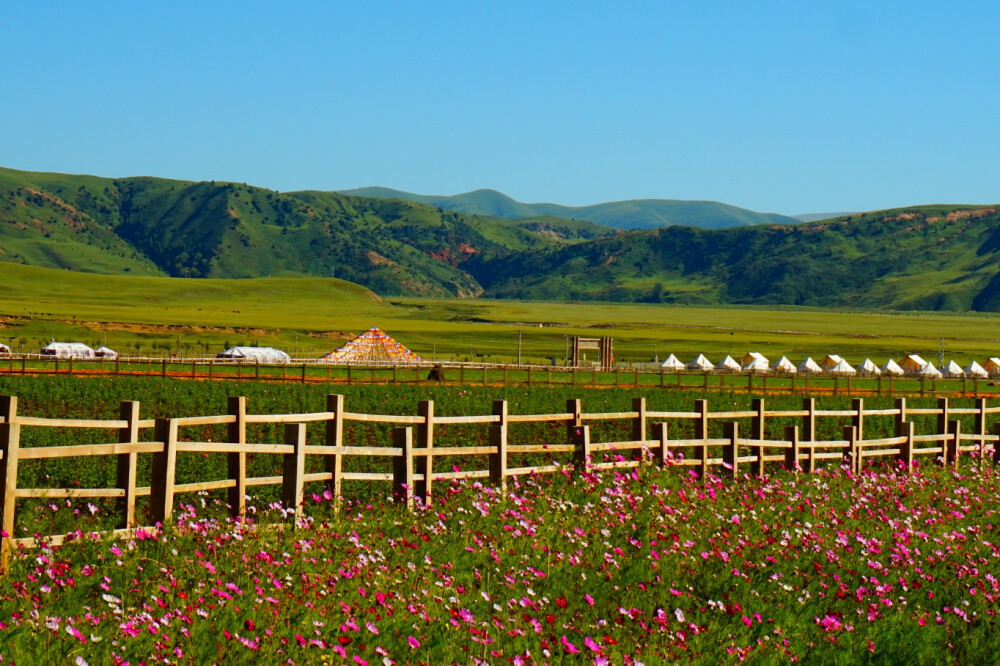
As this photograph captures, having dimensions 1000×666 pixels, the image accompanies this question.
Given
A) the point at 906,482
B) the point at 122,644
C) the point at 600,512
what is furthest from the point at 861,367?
the point at 122,644

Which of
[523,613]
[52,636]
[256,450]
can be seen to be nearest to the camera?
[52,636]

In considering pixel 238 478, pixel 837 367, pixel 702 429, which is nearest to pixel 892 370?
pixel 837 367

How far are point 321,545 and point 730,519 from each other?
17.2ft

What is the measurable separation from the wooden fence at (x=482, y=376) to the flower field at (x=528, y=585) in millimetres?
38962

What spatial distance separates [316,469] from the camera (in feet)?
72.5

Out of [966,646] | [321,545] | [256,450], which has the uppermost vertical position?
[256,450]

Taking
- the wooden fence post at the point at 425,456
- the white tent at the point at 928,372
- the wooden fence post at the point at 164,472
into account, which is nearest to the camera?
the wooden fence post at the point at 164,472

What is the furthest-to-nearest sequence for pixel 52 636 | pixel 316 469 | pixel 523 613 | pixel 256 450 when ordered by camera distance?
pixel 316 469 → pixel 256 450 → pixel 523 613 → pixel 52 636

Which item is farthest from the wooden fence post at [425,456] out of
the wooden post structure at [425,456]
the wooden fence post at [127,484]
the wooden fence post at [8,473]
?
the wooden fence post at [8,473]

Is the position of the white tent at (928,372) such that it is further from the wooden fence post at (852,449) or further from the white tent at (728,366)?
the wooden fence post at (852,449)

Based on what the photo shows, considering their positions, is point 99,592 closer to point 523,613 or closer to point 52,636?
point 52,636

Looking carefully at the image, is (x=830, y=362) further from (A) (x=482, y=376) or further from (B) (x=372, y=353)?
(A) (x=482, y=376)

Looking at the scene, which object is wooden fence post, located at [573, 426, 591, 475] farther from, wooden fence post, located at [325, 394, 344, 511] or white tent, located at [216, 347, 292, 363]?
white tent, located at [216, 347, 292, 363]

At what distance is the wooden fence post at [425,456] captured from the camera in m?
14.0
